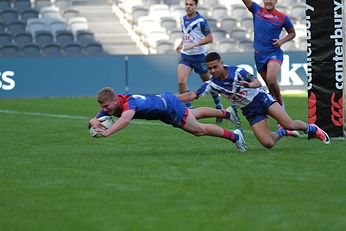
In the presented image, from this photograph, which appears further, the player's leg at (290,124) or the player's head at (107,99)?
the player's leg at (290,124)

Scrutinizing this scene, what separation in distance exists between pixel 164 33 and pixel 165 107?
717 inches

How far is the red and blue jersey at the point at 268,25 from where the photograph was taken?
1384 centimetres

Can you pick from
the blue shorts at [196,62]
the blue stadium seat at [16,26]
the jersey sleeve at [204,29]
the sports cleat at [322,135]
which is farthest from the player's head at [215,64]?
the blue stadium seat at [16,26]

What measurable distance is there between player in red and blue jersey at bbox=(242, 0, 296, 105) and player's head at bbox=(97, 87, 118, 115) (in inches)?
145

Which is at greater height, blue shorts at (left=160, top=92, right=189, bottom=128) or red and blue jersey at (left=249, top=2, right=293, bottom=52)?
red and blue jersey at (left=249, top=2, right=293, bottom=52)

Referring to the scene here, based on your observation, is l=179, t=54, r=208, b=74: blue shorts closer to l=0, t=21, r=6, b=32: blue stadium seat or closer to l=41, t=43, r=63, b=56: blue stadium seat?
l=41, t=43, r=63, b=56: blue stadium seat

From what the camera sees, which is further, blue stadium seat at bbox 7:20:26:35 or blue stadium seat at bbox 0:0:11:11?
blue stadium seat at bbox 0:0:11:11

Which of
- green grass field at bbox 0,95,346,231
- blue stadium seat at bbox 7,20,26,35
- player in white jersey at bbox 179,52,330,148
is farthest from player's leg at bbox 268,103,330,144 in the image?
blue stadium seat at bbox 7,20,26,35

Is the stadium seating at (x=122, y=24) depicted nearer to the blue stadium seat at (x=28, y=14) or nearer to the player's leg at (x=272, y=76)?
the blue stadium seat at (x=28, y=14)

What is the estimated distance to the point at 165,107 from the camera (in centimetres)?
1114

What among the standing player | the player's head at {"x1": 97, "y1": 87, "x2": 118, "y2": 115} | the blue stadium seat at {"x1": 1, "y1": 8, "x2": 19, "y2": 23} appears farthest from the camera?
the blue stadium seat at {"x1": 1, "y1": 8, "x2": 19, "y2": 23}

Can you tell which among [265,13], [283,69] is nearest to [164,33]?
[283,69]

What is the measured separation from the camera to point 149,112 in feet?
36.3

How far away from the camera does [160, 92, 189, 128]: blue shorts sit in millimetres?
11188
